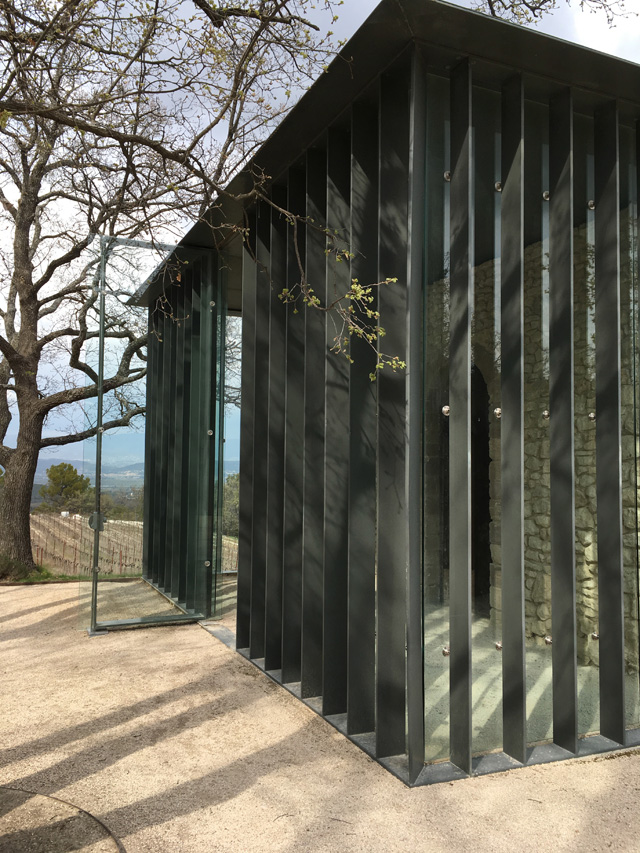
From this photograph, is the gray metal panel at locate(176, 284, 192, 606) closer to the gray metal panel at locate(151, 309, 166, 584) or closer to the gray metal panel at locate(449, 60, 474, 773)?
the gray metal panel at locate(151, 309, 166, 584)

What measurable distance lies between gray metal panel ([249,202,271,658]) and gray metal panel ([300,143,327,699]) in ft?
2.43

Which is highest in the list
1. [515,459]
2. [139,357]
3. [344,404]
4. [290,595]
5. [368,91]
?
[368,91]

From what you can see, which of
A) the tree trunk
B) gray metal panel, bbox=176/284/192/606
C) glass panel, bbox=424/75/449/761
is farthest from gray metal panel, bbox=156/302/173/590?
the tree trunk

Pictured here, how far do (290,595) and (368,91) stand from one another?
2759 mm

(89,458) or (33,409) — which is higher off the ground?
(33,409)

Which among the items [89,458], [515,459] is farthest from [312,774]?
[89,458]

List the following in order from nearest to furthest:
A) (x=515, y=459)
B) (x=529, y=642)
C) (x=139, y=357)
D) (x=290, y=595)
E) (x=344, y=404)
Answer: (x=515, y=459) → (x=529, y=642) → (x=344, y=404) → (x=290, y=595) → (x=139, y=357)

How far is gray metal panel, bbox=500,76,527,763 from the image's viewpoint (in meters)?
3.03

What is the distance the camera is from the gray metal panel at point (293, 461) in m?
4.13

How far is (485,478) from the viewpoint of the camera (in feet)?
10.1

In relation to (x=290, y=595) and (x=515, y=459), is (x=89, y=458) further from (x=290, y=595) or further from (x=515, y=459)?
(x=515, y=459)

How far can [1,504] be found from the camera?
30.3 feet

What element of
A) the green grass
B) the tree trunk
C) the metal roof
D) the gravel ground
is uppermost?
the metal roof

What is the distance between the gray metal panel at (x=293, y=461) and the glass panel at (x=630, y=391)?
1.76 m
